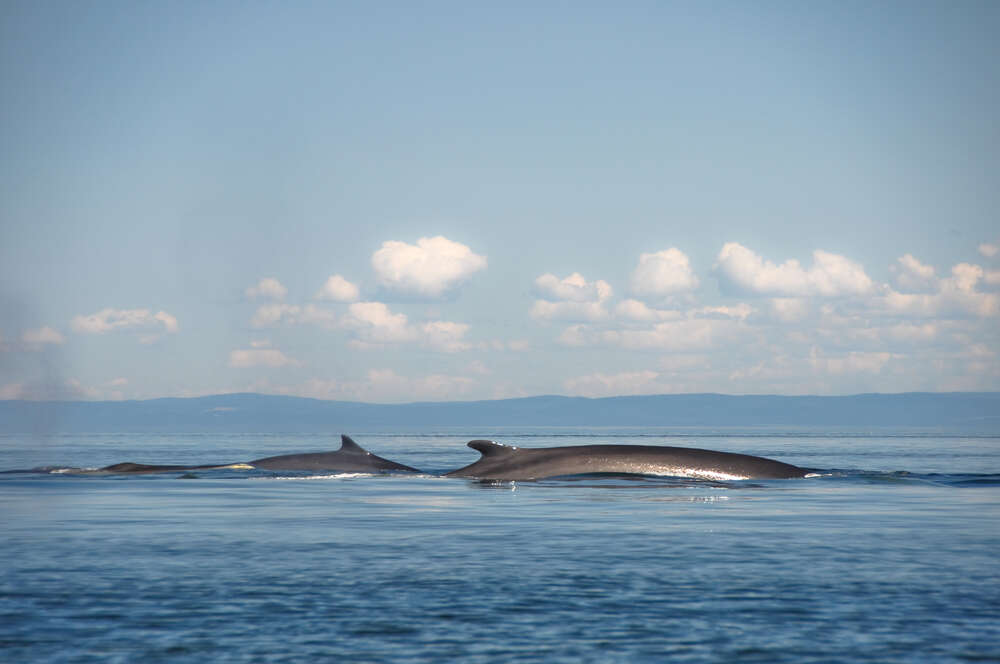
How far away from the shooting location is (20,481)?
30.5 metres

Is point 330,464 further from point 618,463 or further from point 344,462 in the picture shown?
point 618,463

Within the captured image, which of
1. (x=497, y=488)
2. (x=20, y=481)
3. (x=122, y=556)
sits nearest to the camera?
(x=122, y=556)

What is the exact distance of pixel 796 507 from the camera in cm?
2033

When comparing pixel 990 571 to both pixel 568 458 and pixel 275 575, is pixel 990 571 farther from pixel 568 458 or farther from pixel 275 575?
pixel 568 458

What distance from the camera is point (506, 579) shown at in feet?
39.1

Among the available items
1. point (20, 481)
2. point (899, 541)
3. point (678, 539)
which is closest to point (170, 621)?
point (678, 539)

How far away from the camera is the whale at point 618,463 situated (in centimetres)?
2527

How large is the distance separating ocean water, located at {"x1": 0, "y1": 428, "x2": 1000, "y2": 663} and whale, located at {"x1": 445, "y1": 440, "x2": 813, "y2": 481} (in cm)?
263

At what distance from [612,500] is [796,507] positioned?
10.1 ft

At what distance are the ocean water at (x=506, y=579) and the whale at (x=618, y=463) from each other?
103 inches

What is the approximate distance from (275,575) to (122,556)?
8.49 ft

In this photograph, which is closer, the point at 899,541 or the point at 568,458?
the point at 899,541

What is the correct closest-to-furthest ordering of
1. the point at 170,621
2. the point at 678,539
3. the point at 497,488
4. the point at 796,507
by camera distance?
the point at 170,621, the point at 678,539, the point at 796,507, the point at 497,488

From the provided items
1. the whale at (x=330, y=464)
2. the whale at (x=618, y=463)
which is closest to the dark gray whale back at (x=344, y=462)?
the whale at (x=330, y=464)
